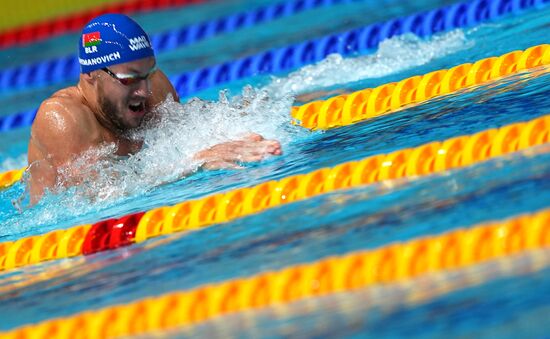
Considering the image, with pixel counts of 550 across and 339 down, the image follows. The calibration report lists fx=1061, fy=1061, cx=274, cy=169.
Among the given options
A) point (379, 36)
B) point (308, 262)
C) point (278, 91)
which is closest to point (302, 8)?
point (379, 36)

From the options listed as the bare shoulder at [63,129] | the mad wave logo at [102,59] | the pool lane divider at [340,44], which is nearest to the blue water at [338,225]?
the bare shoulder at [63,129]

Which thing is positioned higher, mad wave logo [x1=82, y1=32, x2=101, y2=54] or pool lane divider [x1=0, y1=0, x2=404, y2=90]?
pool lane divider [x1=0, y1=0, x2=404, y2=90]

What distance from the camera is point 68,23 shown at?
1074 cm

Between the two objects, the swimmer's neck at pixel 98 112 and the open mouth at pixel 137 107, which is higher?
the swimmer's neck at pixel 98 112

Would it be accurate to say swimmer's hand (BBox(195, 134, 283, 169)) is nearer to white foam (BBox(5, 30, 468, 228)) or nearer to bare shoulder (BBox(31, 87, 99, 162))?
white foam (BBox(5, 30, 468, 228))

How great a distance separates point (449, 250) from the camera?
10.1ft

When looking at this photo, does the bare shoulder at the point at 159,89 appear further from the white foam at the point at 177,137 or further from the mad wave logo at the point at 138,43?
the mad wave logo at the point at 138,43

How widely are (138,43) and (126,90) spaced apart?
0.23m

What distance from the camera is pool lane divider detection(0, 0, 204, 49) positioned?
10.5 meters

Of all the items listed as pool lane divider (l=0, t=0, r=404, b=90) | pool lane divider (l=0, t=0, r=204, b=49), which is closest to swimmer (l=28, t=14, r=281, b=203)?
pool lane divider (l=0, t=0, r=404, b=90)

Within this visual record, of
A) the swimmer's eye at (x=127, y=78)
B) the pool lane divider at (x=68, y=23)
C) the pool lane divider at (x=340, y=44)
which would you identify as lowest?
the swimmer's eye at (x=127, y=78)

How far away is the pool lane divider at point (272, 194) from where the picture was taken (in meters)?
3.93

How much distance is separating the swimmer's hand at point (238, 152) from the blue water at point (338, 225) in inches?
3.8

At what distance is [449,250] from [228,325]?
26.7 inches
